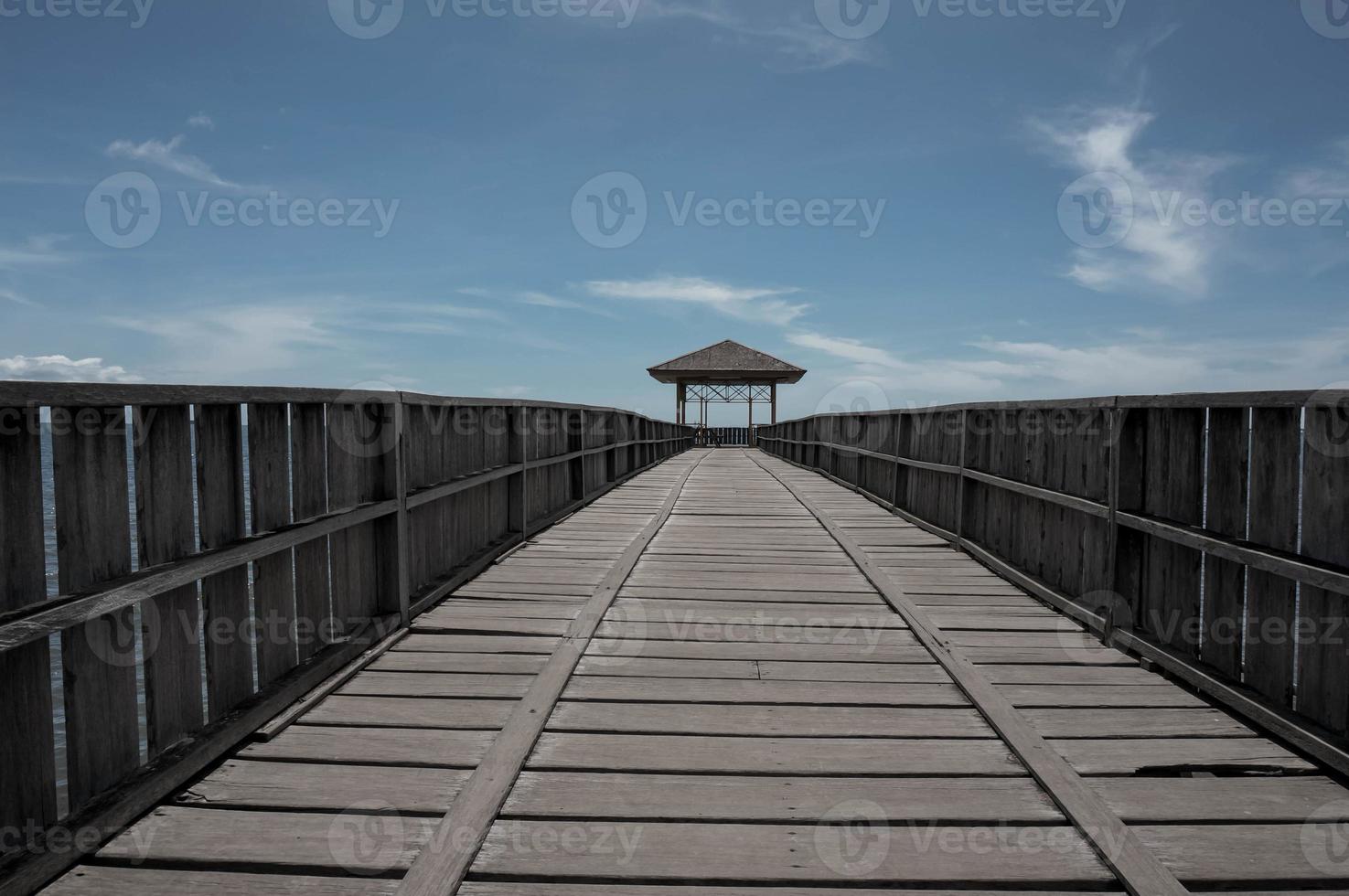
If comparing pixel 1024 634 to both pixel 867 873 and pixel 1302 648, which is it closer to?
pixel 1302 648

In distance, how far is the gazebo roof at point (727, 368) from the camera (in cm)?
2980

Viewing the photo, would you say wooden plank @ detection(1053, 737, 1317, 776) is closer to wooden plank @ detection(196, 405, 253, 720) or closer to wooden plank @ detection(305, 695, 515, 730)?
wooden plank @ detection(305, 695, 515, 730)

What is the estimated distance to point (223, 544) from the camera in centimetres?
292

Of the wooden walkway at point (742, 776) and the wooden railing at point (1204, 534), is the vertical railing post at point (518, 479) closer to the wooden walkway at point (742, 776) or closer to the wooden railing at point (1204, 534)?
the wooden walkway at point (742, 776)

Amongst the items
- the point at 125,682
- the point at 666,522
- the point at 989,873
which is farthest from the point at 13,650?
the point at 666,522

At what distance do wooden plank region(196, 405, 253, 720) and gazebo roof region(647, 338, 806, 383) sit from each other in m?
26.8

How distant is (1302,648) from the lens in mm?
3010

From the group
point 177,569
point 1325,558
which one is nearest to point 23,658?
point 177,569

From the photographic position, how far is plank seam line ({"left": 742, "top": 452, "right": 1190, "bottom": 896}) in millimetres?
2162

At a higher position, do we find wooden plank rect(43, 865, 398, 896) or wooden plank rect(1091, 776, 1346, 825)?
wooden plank rect(43, 865, 398, 896)

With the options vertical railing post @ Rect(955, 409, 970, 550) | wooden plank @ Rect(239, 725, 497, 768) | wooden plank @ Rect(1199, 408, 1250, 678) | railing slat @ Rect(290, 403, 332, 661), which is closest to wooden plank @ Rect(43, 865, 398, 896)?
wooden plank @ Rect(239, 725, 497, 768)

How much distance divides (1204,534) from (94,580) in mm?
4182

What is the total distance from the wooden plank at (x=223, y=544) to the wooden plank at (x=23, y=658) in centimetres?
63

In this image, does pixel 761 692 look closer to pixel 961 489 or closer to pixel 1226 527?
pixel 1226 527
